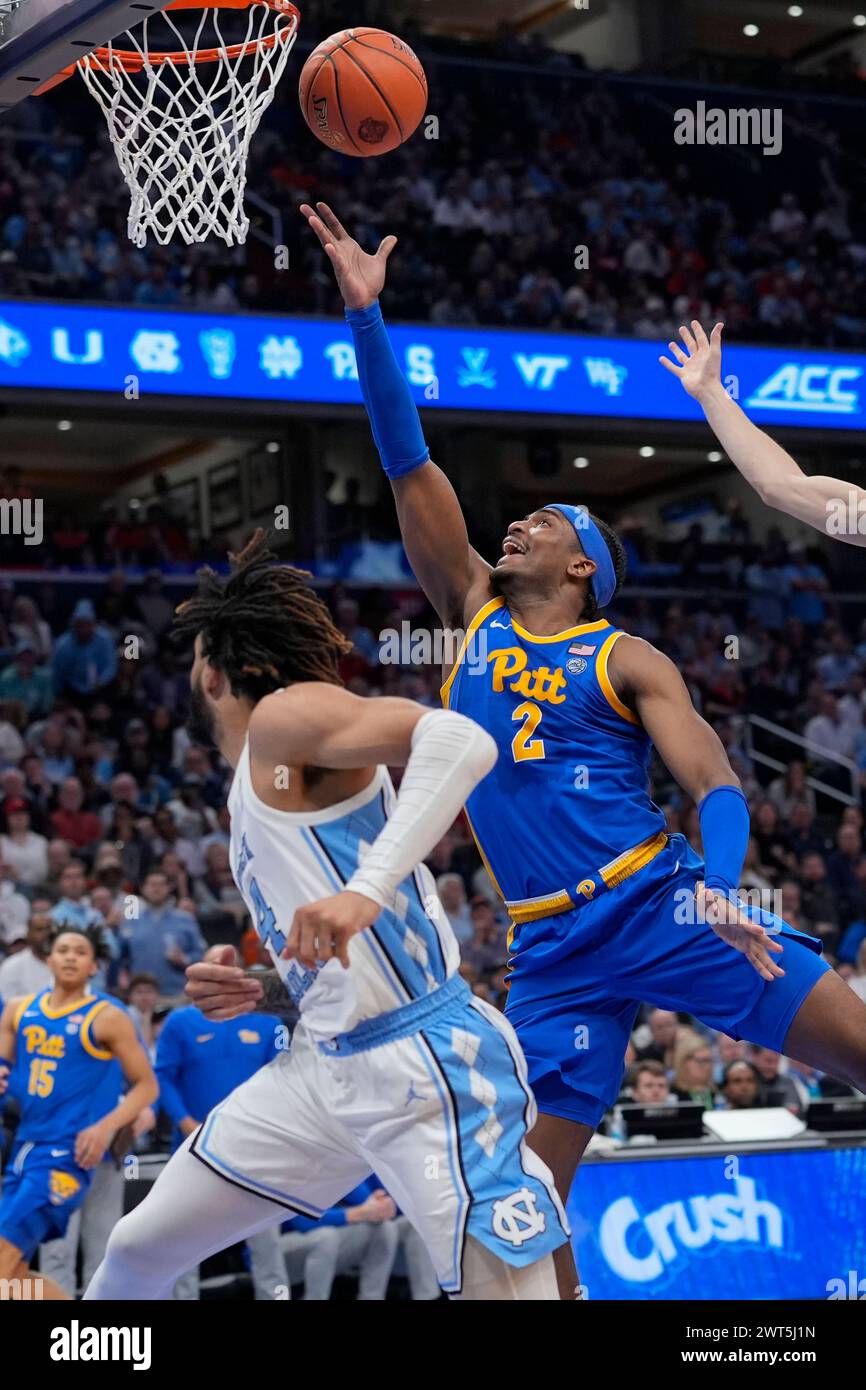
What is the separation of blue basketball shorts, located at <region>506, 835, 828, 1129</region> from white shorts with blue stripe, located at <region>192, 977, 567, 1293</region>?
2.64 feet

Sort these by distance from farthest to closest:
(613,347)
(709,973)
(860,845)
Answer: (613,347) → (860,845) → (709,973)

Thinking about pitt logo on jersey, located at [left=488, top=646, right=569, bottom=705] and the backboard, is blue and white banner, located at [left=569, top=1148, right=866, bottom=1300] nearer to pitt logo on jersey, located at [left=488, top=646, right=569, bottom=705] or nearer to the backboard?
pitt logo on jersey, located at [left=488, top=646, right=569, bottom=705]

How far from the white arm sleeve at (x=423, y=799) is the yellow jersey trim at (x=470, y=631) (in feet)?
4.28

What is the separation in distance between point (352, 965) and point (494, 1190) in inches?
19.6

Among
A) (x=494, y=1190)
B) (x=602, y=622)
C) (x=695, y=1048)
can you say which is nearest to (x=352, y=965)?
(x=494, y=1190)

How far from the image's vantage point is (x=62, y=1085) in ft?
25.4

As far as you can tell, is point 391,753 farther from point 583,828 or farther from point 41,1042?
point 41,1042

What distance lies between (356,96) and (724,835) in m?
2.56

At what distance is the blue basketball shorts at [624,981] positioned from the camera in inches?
171

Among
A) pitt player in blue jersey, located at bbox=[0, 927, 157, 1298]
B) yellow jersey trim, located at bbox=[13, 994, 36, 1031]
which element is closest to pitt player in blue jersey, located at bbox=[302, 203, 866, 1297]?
pitt player in blue jersey, located at bbox=[0, 927, 157, 1298]

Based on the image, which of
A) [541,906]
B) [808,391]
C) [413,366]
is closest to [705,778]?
[541,906]

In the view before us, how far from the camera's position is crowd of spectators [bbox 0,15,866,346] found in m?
14.7

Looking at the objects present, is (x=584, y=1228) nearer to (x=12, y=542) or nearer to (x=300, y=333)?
(x=300, y=333)

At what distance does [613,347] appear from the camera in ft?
48.6
